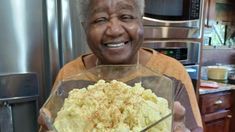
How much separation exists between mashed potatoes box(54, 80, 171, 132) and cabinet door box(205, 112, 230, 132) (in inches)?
64.2

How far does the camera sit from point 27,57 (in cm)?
95

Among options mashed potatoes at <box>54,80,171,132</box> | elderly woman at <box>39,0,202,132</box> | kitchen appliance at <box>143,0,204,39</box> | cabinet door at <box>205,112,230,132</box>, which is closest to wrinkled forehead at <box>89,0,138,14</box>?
elderly woman at <box>39,0,202,132</box>

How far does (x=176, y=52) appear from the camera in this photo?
1.58 meters

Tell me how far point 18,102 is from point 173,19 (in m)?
0.95

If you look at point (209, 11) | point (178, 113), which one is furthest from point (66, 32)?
point (209, 11)

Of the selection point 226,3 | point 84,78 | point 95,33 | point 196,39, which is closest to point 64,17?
point 95,33

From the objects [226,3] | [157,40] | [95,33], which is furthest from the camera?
[226,3]

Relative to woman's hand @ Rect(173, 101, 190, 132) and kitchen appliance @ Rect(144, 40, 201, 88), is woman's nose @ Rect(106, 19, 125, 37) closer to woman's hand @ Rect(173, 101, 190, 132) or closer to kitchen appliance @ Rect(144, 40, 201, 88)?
woman's hand @ Rect(173, 101, 190, 132)

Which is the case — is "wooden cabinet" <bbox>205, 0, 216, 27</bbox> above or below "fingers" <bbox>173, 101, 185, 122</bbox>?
above

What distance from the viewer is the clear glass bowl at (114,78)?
0.46 metres

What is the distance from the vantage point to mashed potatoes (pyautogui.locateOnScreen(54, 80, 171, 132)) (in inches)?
16.2

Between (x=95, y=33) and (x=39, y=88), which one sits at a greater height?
(x=95, y=33)

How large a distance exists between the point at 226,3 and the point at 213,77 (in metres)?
0.76

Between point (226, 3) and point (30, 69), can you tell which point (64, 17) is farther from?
point (226, 3)
